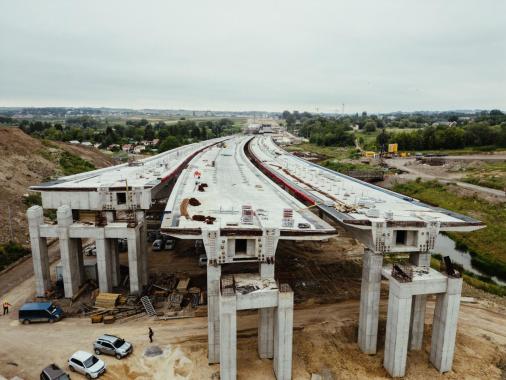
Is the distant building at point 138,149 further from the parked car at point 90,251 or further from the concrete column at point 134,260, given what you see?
the concrete column at point 134,260

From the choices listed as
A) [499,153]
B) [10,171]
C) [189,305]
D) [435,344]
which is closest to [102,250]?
[189,305]

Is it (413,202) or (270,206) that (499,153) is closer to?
(413,202)

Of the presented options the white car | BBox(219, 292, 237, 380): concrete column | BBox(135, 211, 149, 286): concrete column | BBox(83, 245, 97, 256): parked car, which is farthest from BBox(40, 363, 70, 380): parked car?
BBox(83, 245, 97, 256): parked car

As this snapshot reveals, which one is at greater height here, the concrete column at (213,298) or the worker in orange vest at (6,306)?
the concrete column at (213,298)

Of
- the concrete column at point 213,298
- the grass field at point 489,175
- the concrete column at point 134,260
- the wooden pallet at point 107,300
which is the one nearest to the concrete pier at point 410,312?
the concrete column at point 213,298

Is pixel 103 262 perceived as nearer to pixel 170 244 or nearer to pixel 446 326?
pixel 170 244

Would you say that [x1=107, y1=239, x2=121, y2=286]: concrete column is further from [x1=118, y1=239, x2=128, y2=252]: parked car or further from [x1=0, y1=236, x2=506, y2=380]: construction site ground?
[x1=118, y1=239, x2=128, y2=252]: parked car

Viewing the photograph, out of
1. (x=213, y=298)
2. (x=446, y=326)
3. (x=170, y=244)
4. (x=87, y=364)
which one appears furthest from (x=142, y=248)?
(x=446, y=326)
